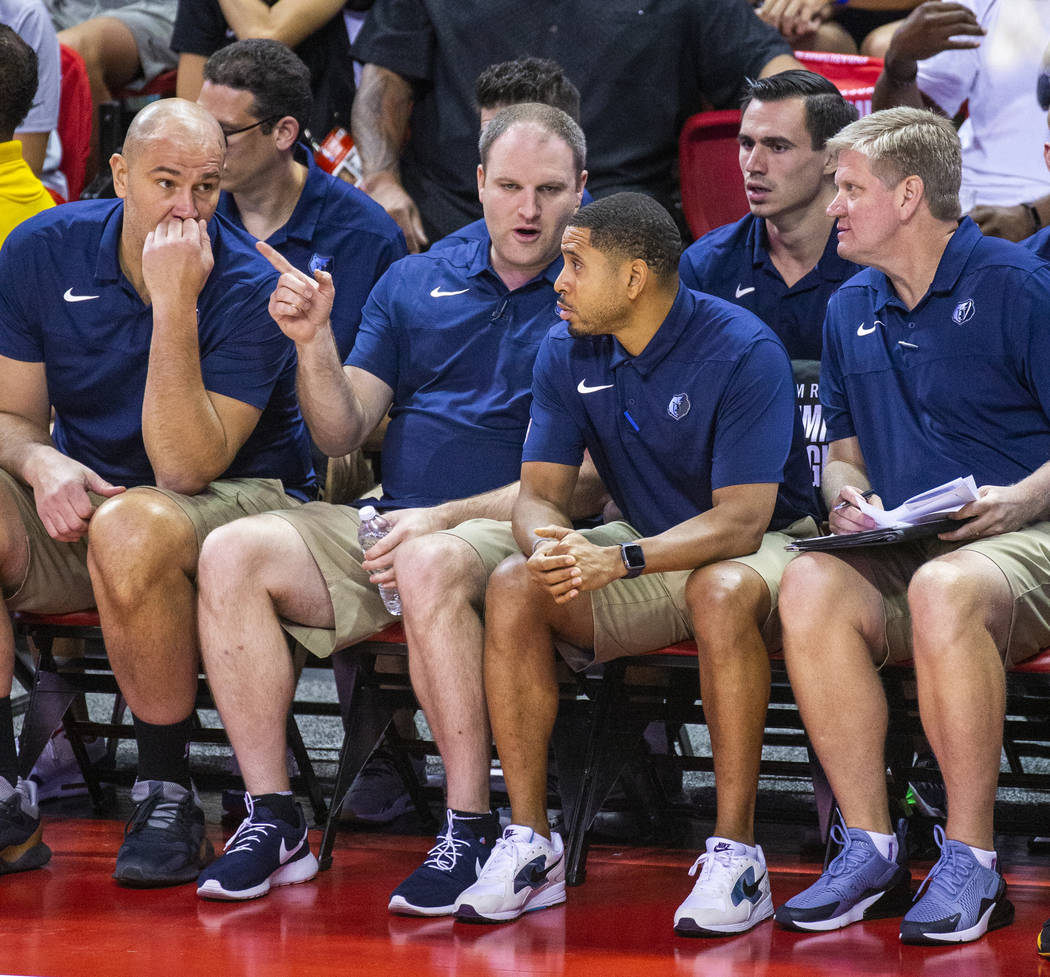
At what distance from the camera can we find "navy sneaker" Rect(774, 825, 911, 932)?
2848 mm

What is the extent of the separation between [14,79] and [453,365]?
1483 mm

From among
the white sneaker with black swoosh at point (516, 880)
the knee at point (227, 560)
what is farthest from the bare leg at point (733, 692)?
the knee at point (227, 560)

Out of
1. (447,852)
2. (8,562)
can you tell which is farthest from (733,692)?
(8,562)

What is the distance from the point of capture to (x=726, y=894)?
2.85 m

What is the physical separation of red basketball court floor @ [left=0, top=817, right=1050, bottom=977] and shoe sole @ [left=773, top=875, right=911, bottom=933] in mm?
21

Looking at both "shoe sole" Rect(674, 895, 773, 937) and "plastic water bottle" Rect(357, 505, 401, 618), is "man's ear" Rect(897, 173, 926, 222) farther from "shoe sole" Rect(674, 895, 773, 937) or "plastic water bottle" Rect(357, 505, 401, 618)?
"shoe sole" Rect(674, 895, 773, 937)

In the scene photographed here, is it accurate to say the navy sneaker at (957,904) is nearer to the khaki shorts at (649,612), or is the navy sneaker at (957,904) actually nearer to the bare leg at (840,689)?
the bare leg at (840,689)

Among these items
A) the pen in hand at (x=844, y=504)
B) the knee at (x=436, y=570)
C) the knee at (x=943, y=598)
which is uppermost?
the pen in hand at (x=844, y=504)

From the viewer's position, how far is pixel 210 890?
305 cm

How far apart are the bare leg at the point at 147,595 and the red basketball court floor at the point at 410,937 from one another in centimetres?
40

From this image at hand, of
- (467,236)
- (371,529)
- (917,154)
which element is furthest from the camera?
(467,236)

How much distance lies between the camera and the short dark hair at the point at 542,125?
12.4ft

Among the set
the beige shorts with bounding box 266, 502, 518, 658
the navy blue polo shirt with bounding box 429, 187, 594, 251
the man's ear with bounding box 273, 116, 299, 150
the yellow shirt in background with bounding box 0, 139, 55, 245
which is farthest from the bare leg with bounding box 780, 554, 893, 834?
the yellow shirt in background with bounding box 0, 139, 55, 245

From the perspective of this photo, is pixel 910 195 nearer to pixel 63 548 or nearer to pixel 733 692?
pixel 733 692
